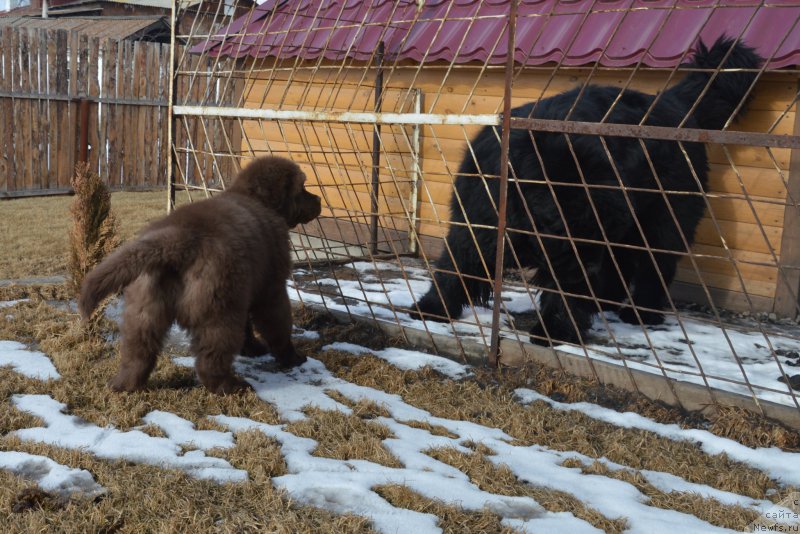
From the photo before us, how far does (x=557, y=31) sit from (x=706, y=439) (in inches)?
173

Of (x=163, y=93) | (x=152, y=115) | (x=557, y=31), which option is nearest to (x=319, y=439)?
(x=557, y=31)

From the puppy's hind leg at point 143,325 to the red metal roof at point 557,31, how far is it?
7.83ft

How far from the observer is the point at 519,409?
405 cm

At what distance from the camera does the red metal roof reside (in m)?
5.86

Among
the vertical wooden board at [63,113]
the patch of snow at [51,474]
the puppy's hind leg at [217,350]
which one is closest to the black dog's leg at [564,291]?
the puppy's hind leg at [217,350]

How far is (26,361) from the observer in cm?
439

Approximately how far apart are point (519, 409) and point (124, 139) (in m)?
12.2

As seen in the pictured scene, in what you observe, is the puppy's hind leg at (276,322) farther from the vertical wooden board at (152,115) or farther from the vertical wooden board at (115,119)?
the vertical wooden board at (152,115)

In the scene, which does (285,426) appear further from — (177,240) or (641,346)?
(641,346)

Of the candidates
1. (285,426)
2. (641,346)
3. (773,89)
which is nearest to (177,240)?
(285,426)

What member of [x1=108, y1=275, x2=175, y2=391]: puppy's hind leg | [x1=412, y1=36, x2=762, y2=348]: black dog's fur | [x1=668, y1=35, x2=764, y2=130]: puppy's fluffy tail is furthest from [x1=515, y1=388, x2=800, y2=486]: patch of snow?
[x1=668, y1=35, x2=764, y2=130]: puppy's fluffy tail

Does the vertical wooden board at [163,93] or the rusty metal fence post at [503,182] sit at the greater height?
the vertical wooden board at [163,93]

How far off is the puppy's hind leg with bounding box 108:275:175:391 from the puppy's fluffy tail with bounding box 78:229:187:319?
0.49ft

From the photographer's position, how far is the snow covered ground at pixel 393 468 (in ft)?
9.29
